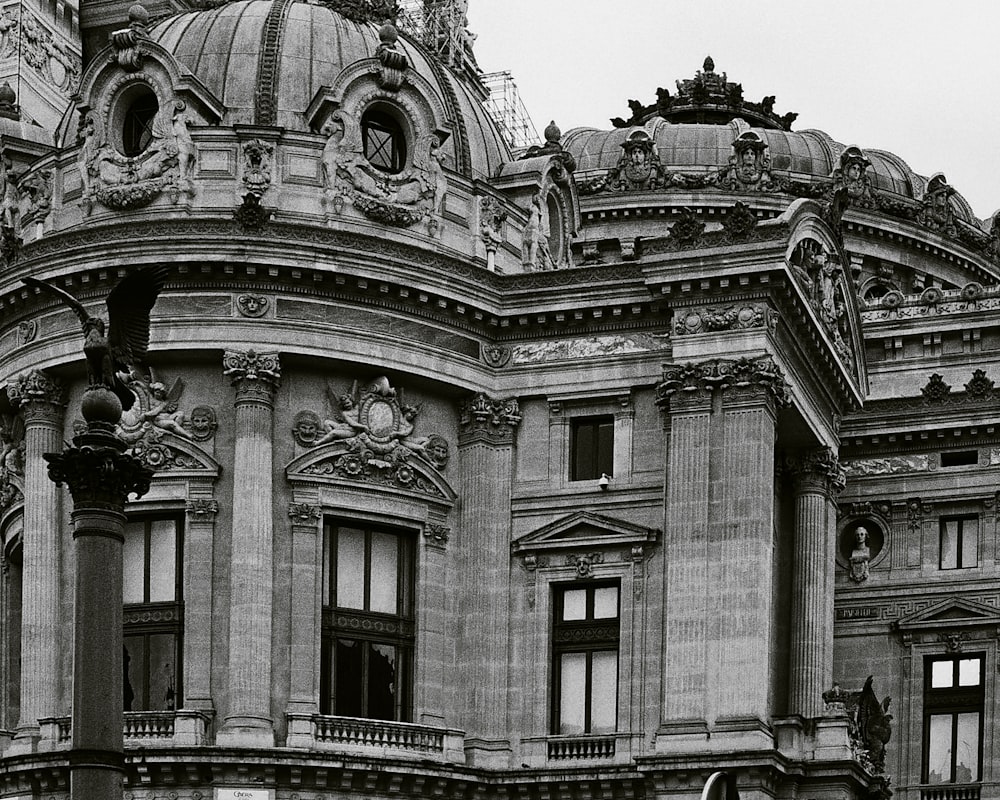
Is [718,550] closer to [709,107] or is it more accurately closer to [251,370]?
[251,370]

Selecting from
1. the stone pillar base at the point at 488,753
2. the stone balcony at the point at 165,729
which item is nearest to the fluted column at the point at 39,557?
the stone balcony at the point at 165,729

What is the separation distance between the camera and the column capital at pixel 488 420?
182 feet

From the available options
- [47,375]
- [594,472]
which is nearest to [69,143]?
[47,375]

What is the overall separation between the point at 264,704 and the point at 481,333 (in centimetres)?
992

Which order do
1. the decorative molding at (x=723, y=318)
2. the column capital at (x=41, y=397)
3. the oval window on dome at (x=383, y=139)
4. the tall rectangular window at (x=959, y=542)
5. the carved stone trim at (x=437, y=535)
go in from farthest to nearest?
1. the tall rectangular window at (x=959, y=542)
2. the oval window on dome at (x=383, y=139)
3. the carved stone trim at (x=437, y=535)
4. the column capital at (x=41, y=397)
5. the decorative molding at (x=723, y=318)

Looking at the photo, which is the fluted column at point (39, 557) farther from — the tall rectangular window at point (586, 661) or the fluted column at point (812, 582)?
the fluted column at point (812, 582)

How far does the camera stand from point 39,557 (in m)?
53.9

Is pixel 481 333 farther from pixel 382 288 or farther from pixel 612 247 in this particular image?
pixel 612 247

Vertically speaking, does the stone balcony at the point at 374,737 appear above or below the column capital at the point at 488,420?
below

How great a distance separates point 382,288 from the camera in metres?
54.3

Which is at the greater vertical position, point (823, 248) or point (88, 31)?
point (88, 31)

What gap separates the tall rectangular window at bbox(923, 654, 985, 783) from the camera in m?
61.8

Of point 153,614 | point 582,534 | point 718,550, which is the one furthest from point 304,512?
point 718,550

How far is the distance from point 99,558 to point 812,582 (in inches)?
1160
